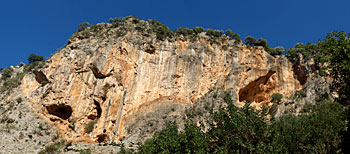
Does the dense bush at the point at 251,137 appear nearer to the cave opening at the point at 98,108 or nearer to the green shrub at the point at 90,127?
the green shrub at the point at 90,127

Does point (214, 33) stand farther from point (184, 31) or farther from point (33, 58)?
point (33, 58)

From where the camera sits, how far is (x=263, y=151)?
1622 centimetres

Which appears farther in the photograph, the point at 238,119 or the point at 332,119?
the point at 332,119

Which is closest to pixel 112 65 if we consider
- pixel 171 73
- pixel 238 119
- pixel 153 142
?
pixel 171 73

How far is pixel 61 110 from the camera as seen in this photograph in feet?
133

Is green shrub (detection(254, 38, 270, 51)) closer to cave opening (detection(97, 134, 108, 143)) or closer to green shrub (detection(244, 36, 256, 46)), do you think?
green shrub (detection(244, 36, 256, 46))

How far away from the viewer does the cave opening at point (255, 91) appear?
42.3 m

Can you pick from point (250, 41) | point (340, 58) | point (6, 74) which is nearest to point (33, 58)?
point (6, 74)

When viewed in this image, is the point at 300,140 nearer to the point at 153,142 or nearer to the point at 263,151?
the point at 263,151

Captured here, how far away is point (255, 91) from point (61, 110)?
1115 inches

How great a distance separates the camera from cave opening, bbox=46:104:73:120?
39469 millimetres

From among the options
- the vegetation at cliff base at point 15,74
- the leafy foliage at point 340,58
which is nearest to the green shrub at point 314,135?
the leafy foliage at point 340,58

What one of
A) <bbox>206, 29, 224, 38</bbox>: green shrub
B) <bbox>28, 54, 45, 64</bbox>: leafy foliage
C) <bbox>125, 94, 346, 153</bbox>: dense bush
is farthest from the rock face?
<bbox>28, 54, 45, 64</bbox>: leafy foliage

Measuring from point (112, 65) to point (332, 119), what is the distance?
29.1 metres
